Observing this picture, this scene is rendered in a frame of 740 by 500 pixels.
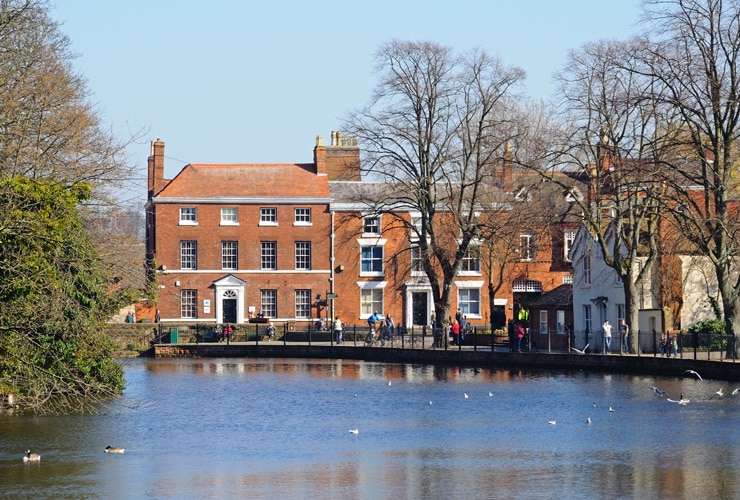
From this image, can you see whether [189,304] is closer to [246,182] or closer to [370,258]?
[246,182]

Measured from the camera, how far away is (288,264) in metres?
71.7

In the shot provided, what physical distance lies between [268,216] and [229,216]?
7.53ft

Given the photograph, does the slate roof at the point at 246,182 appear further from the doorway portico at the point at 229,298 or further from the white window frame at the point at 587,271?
the white window frame at the point at 587,271

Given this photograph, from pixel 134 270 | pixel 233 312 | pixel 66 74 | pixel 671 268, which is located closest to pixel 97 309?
pixel 134 270

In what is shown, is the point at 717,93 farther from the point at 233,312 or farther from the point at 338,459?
the point at 233,312

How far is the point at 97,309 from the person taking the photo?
32.0 m

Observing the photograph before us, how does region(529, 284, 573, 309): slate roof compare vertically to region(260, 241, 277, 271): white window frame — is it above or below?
below

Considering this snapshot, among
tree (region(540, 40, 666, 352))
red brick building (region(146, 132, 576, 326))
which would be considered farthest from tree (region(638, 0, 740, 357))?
red brick building (region(146, 132, 576, 326))

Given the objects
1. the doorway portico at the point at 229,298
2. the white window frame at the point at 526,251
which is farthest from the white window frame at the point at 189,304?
the white window frame at the point at 526,251

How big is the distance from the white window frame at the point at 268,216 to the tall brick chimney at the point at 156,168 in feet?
21.2

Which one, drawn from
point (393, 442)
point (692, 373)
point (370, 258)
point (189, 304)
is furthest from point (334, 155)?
point (393, 442)

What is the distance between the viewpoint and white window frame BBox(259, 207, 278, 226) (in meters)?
72.1

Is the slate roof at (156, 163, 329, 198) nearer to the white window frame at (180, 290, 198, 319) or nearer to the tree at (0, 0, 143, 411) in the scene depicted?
the white window frame at (180, 290, 198, 319)

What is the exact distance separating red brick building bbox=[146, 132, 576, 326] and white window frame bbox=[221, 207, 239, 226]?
2.3 inches
